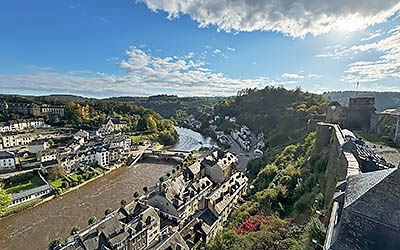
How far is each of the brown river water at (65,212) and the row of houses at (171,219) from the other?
537 centimetres

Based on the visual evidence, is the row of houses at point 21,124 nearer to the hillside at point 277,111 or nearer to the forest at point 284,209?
the forest at point 284,209

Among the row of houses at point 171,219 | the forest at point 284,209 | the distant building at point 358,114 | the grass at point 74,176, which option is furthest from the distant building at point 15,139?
the distant building at point 358,114

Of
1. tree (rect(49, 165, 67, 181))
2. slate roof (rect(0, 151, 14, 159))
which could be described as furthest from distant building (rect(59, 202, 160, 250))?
slate roof (rect(0, 151, 14, 159))

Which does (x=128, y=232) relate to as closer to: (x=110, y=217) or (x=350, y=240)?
(x=110, y=217)

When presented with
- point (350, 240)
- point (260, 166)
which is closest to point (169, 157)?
point (260, 166)

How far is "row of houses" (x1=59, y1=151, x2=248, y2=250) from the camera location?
428 inches

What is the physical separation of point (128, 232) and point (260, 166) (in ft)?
55.9

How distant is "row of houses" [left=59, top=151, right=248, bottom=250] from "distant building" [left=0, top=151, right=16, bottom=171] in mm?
20632

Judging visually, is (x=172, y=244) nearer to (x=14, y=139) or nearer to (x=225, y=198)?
(x=225, y=198)

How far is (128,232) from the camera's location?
11.6 m

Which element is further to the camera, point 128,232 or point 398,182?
point 128,232

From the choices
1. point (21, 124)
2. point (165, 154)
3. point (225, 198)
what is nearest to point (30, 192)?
point (165, 154)

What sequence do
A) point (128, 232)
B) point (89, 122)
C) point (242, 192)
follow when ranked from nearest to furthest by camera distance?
1. point (128, 232)
2. point (242, 192)
3. point (89, 122)

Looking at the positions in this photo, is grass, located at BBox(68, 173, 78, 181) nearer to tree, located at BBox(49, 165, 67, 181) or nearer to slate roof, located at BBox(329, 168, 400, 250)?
tree, located at BBox(49, 165, 67, 181)
